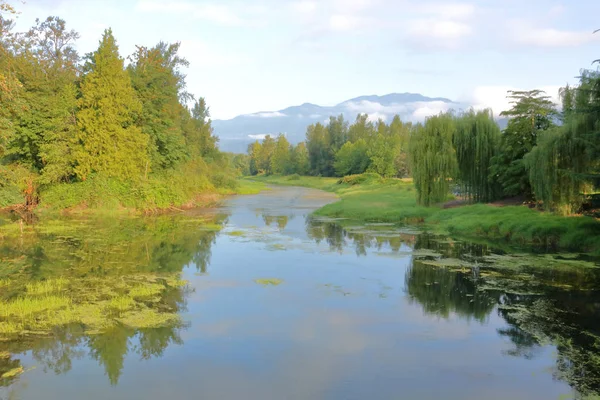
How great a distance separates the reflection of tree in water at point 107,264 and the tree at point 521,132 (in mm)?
16776

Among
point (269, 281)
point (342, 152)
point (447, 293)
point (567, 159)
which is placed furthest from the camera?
point (342, 152)

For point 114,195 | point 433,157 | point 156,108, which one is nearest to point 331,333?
point 433,157

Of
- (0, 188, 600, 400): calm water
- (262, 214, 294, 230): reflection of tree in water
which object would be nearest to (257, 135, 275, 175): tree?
(262, 214, 294, 230): reflection of tree in water

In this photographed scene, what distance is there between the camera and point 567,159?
2144 cm

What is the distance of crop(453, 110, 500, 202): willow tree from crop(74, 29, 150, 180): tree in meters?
22.7

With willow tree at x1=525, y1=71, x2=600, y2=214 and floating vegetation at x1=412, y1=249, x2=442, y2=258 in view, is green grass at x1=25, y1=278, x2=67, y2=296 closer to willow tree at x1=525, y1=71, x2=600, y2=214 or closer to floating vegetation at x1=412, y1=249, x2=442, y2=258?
floating vegetation at x1=412, y1=249, x2=442, y2=258

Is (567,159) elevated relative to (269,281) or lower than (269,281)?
elevated

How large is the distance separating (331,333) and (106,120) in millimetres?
28595

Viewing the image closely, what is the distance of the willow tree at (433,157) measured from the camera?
30578mm

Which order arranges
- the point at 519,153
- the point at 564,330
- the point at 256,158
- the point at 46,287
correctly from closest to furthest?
the point at 564,330, the point at 46,287, the point at 519,153, the point at 256,158

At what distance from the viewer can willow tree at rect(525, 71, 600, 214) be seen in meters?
20.1

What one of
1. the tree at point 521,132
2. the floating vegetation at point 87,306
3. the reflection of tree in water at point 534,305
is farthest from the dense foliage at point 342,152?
the floating vegetation at point 87,306

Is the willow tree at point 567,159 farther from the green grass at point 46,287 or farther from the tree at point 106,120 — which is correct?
the tree at point 106,120

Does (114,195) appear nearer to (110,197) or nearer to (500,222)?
(110,197)
